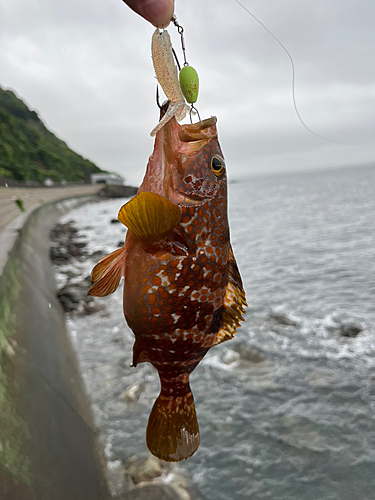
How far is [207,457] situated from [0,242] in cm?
490

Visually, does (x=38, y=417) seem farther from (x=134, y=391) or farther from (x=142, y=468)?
(x=134, y=391)

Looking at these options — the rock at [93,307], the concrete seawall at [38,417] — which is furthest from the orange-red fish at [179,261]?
the rock at [93,307]

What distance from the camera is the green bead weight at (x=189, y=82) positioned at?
149 centimetres

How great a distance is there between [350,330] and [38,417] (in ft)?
22.9

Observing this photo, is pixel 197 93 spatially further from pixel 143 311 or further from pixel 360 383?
pixel 360 383

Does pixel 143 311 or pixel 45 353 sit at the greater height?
pixel 143 311

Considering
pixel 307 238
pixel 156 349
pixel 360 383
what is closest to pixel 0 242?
pixel 156 349

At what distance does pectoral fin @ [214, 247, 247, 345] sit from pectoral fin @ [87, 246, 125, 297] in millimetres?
609

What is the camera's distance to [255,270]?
13.6 meters

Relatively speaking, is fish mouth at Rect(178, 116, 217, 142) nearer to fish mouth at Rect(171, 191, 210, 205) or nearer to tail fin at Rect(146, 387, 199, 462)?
fish mouth at Rect(171, 191, 210, 205)

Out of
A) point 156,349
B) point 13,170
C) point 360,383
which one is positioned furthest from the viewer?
point 13,170

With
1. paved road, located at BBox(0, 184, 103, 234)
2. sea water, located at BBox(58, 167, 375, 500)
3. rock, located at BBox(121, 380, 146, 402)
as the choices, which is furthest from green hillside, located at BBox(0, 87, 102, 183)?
rock, located at BBox(121, 380, 146, 402)

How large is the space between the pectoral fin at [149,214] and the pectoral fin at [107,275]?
267mm

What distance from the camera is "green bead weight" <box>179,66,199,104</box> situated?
4.90ft
